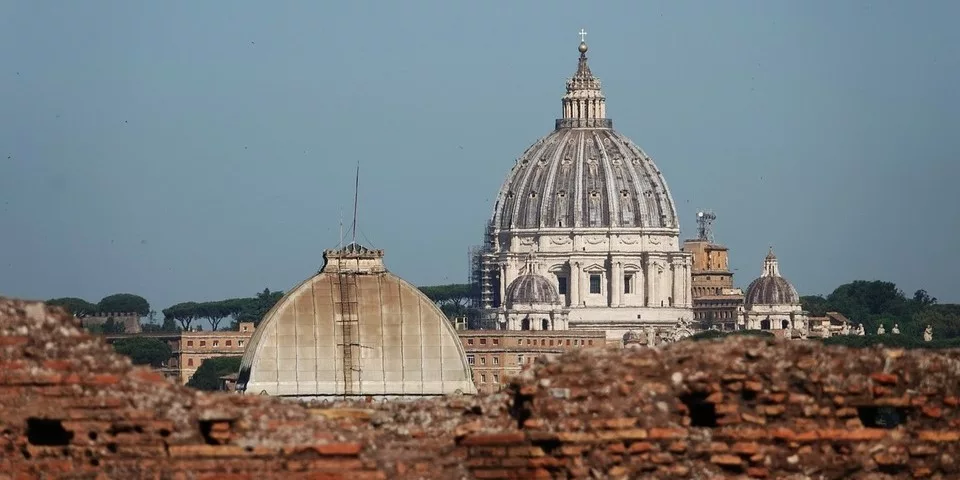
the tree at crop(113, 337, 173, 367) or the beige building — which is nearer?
the tree at crop(113, 337, 173, 367)

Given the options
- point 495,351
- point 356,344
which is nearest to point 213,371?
point 495,351

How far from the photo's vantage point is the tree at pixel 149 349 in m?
154

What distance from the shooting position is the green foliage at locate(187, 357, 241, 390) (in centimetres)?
14212

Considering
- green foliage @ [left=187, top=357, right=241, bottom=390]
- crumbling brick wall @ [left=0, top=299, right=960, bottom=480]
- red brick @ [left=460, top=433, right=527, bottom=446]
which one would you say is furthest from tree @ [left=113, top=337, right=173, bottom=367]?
red brick @ [left=460, top=433, right=527, bottom=446]

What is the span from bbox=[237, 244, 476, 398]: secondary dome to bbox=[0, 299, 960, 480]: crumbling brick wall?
129ft

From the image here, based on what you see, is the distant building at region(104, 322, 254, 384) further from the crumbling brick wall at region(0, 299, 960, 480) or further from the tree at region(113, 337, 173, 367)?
the crumbling brick wall at region(0, 299, 960, 480)

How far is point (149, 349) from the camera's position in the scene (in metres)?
161

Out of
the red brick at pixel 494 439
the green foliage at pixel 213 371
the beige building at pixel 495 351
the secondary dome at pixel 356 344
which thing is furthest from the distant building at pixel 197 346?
the red brick at pixel 494 439

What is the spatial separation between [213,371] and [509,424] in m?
136

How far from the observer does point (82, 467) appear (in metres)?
16.2

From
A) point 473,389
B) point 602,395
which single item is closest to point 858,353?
point 602,395

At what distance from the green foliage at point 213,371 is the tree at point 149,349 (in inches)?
92.9

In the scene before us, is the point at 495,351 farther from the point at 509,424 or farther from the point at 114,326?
the point at 509,424

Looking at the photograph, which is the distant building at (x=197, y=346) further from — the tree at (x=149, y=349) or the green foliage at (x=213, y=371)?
the green foliage at (x=213, y=371)
